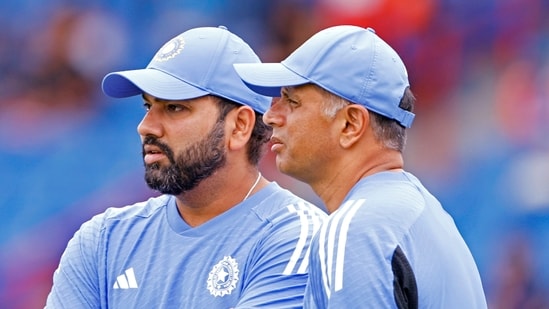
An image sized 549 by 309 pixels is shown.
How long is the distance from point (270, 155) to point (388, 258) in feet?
12.7

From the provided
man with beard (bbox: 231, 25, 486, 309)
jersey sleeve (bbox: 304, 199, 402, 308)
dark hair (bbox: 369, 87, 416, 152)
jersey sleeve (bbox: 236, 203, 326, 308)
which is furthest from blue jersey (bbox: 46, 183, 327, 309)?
jersey sleeve (bbox: 304, 199, 402, 308)

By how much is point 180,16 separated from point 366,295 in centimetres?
434

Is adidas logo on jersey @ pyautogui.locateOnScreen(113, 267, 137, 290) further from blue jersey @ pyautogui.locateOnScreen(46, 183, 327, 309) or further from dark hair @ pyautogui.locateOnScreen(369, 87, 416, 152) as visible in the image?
dark hair @ pyautogui.locateOnScreen(369, 87, 416, 152)

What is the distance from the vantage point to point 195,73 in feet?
11.2

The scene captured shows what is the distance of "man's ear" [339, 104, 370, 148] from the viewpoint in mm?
2707

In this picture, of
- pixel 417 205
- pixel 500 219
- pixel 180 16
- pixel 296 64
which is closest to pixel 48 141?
pixel 180 16

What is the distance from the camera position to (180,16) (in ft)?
21.3

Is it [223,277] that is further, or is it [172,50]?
[172,50]

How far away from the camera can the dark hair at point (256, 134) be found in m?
3.46

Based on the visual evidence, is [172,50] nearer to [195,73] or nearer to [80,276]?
[195,73]

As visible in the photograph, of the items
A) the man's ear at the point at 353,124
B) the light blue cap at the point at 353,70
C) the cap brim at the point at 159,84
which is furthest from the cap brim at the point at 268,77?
the cap brim at the point at 159,84

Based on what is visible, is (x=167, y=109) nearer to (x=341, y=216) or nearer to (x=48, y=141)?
(x=341, y=216)

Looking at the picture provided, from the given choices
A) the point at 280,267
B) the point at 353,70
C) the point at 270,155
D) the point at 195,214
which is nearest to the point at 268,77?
the point at 353,70

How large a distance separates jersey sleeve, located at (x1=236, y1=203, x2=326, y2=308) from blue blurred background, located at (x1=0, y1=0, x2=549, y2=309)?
3.00 meters
